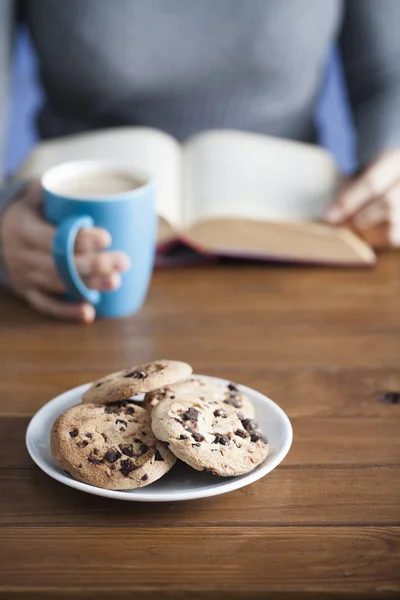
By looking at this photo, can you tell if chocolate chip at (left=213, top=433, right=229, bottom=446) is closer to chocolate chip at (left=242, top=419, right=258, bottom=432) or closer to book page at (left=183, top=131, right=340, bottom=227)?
chocolate chip at (left=242, top=419, right=258, bottom=432)

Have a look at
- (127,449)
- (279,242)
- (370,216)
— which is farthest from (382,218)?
(127,449)

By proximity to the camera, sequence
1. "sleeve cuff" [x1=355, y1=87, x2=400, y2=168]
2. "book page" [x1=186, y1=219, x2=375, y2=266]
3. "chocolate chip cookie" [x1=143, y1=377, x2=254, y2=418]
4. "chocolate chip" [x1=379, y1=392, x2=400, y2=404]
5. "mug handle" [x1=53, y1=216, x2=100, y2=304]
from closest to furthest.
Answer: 1. "chocolate chip cookie" [x1=143, y1=377, x2=254, y2=418]
2. "chocolate chip" [x1=379, y1=392, x2=400, y2=404]
3. "mug handle" [x1=53, y1=216, x2=100, y2=304]
4. "book page" [x1=186, y1=219, x2=375, y2=266]
5. "sleeve cuff" [x1=355, y1=87, x2=400, y2=168]

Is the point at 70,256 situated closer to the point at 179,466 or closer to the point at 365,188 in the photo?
the point at 179,466

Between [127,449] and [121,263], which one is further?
[121,263]

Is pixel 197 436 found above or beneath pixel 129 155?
above

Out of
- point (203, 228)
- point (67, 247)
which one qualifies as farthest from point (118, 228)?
point (203, 228)

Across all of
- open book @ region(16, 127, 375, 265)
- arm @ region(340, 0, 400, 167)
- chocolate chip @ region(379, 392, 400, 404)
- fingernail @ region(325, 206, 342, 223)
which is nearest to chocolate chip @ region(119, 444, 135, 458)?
chocolate chip @ region(379, 392, 400, 404)

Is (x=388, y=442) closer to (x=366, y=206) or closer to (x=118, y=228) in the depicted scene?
(x=118, y=228)
